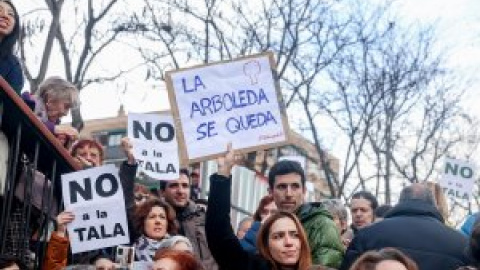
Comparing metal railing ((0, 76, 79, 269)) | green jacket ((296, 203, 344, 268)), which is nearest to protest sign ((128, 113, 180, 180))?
metal railing ((0, 76, 79, 269))

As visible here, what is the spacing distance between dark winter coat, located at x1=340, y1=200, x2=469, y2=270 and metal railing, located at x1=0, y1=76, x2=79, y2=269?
2004mm

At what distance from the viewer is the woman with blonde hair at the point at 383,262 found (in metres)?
3.69

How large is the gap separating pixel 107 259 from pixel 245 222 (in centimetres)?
190

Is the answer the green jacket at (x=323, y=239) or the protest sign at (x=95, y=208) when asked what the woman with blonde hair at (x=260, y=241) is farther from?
the protest sign at (x=95, y=208)

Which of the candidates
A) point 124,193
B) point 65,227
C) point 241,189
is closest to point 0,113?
point 65,227

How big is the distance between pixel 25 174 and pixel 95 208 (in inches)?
21.3

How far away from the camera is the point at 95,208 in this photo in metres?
5.71

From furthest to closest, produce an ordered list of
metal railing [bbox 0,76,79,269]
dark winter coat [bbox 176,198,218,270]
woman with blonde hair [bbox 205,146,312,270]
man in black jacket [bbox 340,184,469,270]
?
dark winter coat [bbox 176,198,218,270] → metal railing [bbox 0,76,79,269] → man in black jacket [bbox 340,184,469,270] → woman with blonde hair [bbox 205,146,312,270]

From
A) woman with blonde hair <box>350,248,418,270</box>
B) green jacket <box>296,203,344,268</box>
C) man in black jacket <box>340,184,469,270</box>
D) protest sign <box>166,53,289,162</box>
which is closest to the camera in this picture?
woman with blonde hair <box>350,248,418,270</box>

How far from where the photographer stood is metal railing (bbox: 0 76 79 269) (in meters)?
5.11

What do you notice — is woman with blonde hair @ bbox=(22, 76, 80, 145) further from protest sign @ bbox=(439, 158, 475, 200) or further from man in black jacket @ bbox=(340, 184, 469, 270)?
protest sign @ bbox=(439, 158, 475, 200)

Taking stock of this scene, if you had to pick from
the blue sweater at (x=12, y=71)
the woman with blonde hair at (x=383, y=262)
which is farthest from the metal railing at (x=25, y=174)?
the woman with blonde hair at (x=383, y=262)

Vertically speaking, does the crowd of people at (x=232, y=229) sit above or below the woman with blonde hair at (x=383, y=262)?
above

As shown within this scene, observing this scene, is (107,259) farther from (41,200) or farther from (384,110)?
(384,110)
